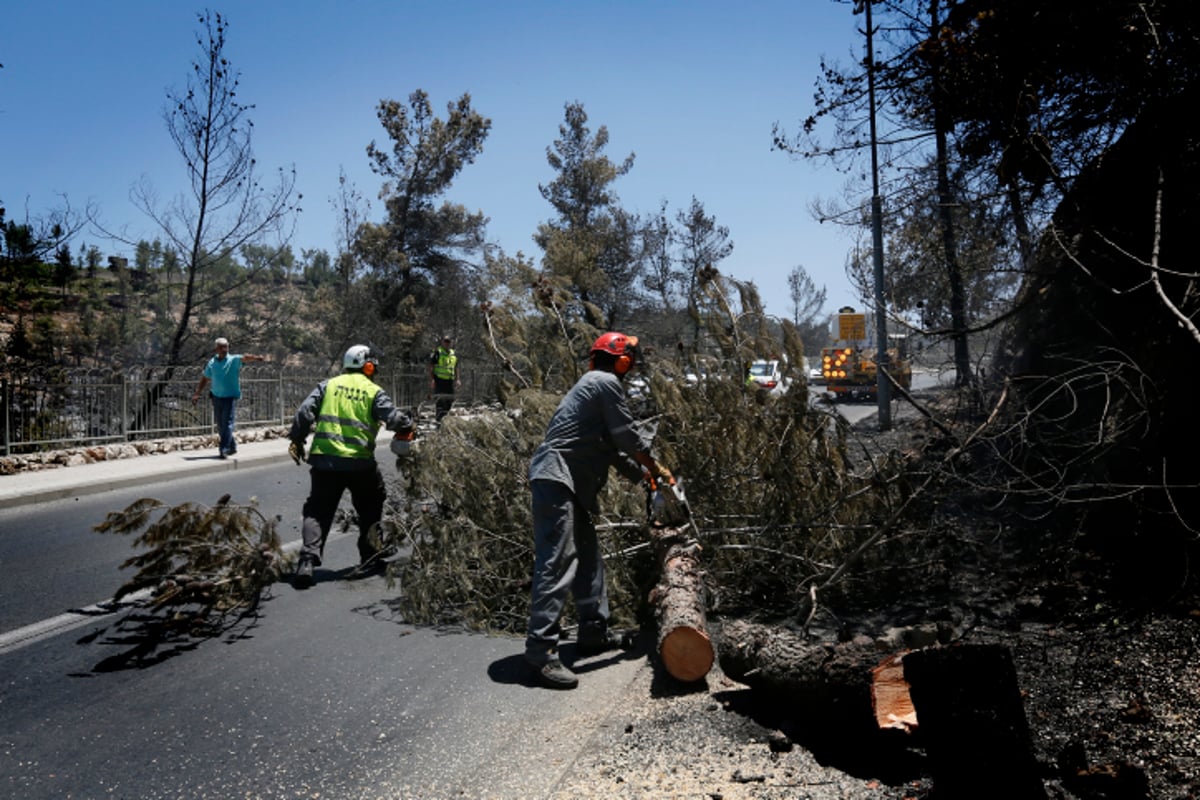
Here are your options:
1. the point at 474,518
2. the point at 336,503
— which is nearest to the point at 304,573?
the point at 336,503

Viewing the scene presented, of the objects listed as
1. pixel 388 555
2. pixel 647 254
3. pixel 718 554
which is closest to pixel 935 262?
pixel 718 554

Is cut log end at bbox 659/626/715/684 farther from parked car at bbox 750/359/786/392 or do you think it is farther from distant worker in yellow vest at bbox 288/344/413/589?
distant worker in yellow vest at bbox 288/344/413/589

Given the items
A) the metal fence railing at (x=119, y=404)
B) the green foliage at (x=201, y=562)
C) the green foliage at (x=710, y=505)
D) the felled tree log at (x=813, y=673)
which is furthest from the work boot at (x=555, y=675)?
the metal fence railing at (x=119, y=404)

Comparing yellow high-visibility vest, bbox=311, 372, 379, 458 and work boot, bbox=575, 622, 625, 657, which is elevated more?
yellow high-visibility vest, bbox=311, 372, 379, 458

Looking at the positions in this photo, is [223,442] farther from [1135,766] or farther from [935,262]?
[1135,766]

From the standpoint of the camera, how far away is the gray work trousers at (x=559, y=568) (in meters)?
4.59

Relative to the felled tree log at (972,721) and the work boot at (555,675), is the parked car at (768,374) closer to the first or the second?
the work boot at (555,675)

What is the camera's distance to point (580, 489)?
494 centimetres

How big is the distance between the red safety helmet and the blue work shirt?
1067cm

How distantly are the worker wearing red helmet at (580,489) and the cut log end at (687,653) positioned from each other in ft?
1.77

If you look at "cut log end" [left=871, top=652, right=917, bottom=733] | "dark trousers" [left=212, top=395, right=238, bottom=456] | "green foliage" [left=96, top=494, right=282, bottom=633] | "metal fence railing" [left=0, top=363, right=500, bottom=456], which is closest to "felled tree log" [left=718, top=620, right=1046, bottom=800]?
"cut log end" [left=871, top=652, right=917, bottom=733]

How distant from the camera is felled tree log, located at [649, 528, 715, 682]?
4.36m

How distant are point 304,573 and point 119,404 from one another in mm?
10448

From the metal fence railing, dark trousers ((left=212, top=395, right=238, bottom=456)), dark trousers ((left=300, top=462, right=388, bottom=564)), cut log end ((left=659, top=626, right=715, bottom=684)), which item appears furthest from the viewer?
dark trousers ((left=212, top=395, right=238, bottom=456))
